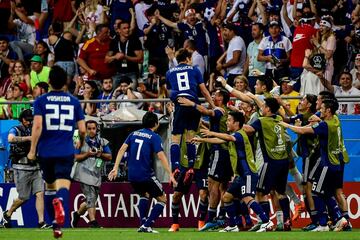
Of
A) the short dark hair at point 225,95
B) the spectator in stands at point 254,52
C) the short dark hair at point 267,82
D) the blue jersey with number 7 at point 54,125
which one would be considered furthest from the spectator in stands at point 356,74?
the blue jersey with number 7 at point 54,125

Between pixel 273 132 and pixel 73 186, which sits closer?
pixel 273 132

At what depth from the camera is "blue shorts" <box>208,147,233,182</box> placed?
24312 mm

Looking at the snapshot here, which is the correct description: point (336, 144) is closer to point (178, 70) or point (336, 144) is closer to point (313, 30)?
point (178, 70)

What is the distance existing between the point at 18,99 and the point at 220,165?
6429 millimetres

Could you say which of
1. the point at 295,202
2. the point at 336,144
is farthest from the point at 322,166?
the point at 295,202

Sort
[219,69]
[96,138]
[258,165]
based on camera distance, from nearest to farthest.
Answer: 1. [258,165]
2. [96,138]
3. [219,69]

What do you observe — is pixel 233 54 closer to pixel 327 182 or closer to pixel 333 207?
pixel 327 182

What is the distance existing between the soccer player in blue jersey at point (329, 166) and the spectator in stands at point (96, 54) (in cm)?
857

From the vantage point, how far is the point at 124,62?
30.1m

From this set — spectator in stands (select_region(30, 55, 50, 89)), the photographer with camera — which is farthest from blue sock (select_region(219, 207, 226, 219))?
spectator in stands (select_region(30, 55, 50, 89))

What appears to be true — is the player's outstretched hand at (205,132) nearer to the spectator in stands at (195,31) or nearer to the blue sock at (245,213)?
the blue sock at (245,213)

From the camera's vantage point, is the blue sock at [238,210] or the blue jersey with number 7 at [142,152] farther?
the blue sock at [238,210]

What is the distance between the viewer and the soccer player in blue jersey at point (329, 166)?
2303 cm

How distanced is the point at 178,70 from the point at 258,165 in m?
2.48
